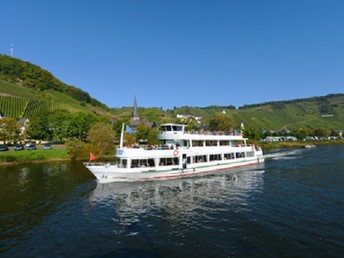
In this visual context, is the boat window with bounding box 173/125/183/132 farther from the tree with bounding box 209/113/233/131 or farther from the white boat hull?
the tree with bounding box 209/113/233/131

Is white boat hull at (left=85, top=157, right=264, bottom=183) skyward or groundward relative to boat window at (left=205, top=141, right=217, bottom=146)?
groundward

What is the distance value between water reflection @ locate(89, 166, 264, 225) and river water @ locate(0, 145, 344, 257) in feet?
0.36

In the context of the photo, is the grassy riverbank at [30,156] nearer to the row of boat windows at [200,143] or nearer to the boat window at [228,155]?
the row of boat windows at [200,143]

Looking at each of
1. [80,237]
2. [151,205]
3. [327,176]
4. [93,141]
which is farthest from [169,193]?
[93,141]

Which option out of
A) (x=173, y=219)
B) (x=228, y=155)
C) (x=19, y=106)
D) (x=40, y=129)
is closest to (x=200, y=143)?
(x=228, y=155)

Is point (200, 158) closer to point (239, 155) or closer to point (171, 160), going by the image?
point (171, 160)

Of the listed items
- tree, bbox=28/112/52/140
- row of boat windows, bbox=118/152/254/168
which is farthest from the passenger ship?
tree, bbox=28/112/52/140

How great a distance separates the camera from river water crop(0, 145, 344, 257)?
18141 mm

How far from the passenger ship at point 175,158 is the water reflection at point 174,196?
5.67ft

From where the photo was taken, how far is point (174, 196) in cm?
3278

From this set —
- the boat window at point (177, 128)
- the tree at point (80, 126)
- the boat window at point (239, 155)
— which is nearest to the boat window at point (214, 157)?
the boat window at point (239, 155)

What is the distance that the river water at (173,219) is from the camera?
59.5 ft

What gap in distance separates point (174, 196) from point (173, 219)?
8518mm

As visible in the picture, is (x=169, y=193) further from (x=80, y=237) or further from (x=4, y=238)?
(x=4, y=238)
